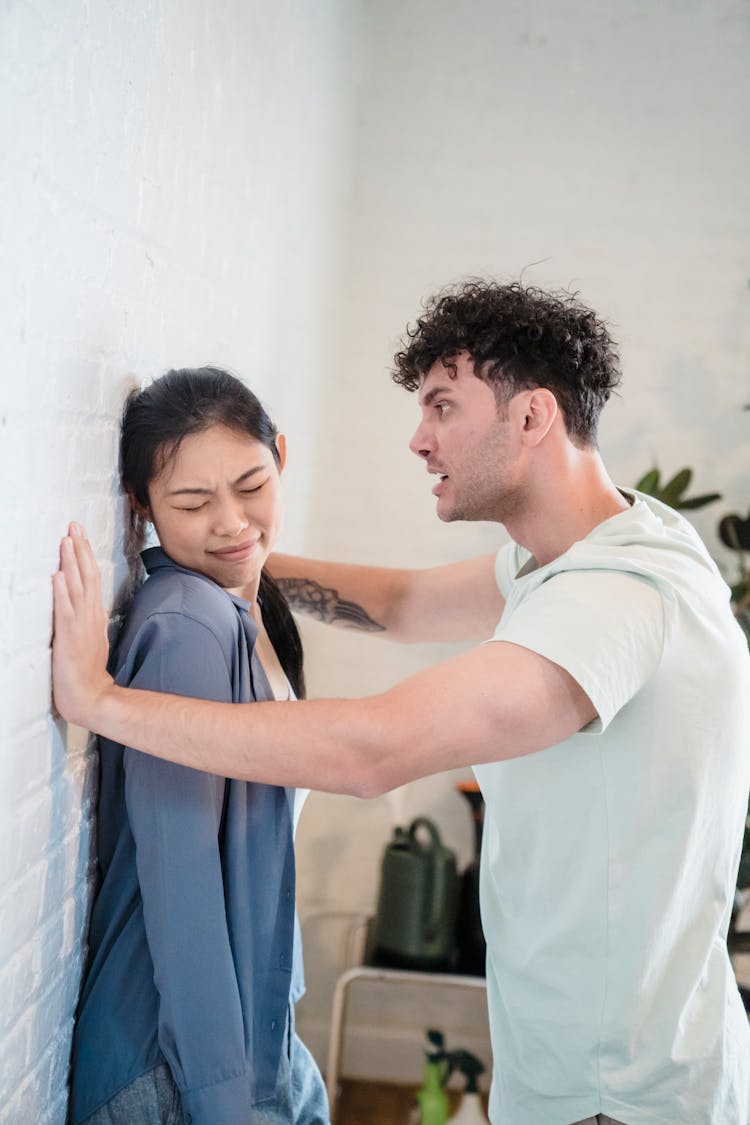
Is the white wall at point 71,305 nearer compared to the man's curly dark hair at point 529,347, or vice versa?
the white wall at point 71,305

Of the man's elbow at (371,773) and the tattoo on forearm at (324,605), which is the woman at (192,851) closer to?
the man's elbow at (371,773)

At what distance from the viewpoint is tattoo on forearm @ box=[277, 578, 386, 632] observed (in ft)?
6.70

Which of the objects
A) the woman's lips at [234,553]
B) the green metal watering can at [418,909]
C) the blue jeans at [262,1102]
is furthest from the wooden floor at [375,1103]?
the woman's lips at [234,553]

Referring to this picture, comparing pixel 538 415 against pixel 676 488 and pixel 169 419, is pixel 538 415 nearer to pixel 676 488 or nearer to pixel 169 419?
pixel 169 419

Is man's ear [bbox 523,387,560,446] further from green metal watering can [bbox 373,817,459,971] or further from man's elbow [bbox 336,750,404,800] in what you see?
green metal watering can [bbox 373,817,459,971]

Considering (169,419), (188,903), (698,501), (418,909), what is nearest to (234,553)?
(169,419)

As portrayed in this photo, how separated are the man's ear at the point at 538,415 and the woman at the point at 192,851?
1.22ft

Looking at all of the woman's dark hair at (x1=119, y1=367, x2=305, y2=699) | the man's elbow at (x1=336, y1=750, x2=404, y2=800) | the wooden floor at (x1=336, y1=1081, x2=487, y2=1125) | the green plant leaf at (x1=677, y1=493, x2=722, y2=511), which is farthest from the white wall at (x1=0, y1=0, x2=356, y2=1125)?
the wooden floor at (x1=336, y1=1081, x2=487, y2=1125)

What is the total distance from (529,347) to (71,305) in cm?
71

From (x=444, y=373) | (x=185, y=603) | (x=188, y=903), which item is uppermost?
(x=444, y=373)

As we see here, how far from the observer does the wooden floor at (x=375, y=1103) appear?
3.06m

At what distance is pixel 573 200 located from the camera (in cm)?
327

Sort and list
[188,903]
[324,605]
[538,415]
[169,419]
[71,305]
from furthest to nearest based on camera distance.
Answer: [324,605], [538,415], [169,419], [188,903], [71,305]

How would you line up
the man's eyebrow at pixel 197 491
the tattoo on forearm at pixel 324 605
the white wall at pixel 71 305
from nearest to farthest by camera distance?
the white wall at pixel 71 305 < the man's eyebrow at pixel 197 491 < the tattoo on forearm at pixel 324 605
